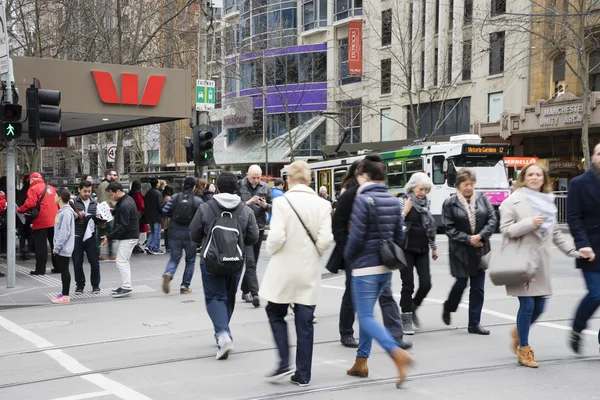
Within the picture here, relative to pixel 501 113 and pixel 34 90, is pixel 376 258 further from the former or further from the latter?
pixel 501 113

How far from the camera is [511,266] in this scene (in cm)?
613

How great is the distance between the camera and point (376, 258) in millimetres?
5660

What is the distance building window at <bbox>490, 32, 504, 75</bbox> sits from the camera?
33.7 metres

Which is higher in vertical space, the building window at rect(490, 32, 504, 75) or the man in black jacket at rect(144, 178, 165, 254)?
the building window at rect(490, 32, 504, 75)

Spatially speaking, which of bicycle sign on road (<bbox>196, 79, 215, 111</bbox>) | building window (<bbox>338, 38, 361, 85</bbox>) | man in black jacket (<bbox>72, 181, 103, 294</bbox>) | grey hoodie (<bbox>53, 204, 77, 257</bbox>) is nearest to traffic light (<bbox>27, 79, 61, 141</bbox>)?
man in black jacket (<bbox>72, 181, 103, 294</bbox>)

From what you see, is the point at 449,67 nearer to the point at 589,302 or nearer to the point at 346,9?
the point at 346,9

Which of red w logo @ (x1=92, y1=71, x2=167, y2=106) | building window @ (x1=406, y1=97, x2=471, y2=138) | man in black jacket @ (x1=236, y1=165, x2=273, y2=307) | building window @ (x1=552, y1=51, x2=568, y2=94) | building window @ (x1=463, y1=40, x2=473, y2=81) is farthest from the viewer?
building window @ (x1=406, y1=97, x2=471, y2=138)

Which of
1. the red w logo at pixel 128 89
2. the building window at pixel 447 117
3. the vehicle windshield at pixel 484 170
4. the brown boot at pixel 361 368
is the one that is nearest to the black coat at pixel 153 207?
the red w logo at pixel 128 89

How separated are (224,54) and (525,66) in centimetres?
1801

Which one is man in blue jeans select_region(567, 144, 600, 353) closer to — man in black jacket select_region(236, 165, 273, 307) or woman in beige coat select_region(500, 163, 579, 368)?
woman in beige coat select_region(500, 163, 579, 368)

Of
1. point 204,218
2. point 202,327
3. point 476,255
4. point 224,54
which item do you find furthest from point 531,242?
point 224,54

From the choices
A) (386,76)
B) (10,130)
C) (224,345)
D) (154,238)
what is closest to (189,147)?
(154,238)

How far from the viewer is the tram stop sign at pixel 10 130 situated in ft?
37.3

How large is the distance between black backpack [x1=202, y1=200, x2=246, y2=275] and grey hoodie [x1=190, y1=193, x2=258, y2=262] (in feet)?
0.16
